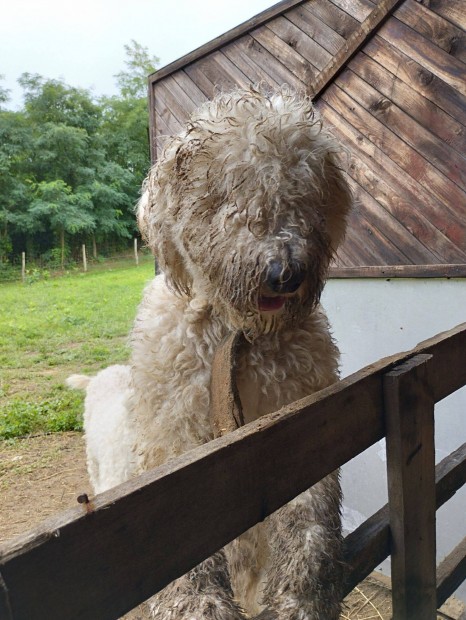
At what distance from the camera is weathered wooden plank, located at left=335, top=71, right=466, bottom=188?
116 inches

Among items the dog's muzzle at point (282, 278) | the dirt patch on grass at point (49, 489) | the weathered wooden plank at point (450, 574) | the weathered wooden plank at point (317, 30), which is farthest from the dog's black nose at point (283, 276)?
the weathered wooden plank at point (317, 30)

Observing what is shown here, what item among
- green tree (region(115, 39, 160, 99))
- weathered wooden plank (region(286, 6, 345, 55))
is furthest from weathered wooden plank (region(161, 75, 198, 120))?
green tree (region(115, 39, 160, 99))

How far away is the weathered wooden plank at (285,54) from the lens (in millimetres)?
3648

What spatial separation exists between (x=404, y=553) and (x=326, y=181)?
1058 mm

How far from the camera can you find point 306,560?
1.30 meters

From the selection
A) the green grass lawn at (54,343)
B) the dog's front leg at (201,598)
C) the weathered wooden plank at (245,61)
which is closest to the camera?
the dog's front leg at (201,598)

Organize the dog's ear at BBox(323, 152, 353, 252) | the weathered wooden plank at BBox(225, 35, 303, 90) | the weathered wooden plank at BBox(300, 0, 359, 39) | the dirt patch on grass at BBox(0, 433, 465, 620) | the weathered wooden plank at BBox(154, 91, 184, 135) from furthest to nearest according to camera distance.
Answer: the weathered wooden plank at BBox(154, 91, 184, 135)
the weathered wooden plank at BBox(225, 35, 303, 90)
the weathered wooden plank at BBox(300, 0, 359, 39)
the dirt patch on grass at BBox(0, 433, 465, 620)
the dog's ear at BBox(323, 152, 353, 252)

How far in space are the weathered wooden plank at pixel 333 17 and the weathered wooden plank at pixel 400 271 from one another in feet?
5.05

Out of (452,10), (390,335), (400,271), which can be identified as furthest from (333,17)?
(390,335)

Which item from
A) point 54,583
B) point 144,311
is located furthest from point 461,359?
point 54,583

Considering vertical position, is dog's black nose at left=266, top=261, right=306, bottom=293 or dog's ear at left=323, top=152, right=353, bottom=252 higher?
dog's ear at left=323, top=152, right=353, bottom=252

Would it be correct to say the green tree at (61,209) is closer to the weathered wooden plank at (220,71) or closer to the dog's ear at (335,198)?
the weathered wooden plank at (220,71)

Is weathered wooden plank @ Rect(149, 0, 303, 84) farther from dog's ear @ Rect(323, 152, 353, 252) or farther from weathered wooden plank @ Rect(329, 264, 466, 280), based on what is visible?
dog's ear @ Rect(323, 152, 353, 252)

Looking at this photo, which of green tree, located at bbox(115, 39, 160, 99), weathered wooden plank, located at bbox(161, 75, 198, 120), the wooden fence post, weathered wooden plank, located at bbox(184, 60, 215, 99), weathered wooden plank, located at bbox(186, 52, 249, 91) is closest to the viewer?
the wooden fence post
